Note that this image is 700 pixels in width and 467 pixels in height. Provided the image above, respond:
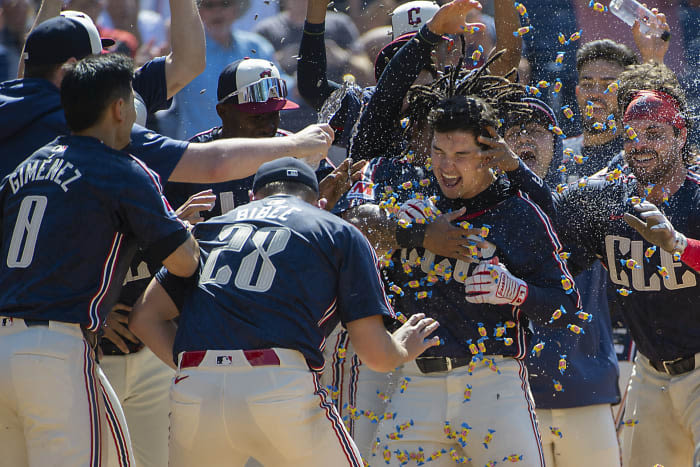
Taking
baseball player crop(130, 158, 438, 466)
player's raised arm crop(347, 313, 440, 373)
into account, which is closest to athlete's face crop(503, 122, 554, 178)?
baseball player crop(130, 158, 438, 466)

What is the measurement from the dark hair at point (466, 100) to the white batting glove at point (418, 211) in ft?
1.16

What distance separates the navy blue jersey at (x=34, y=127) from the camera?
153 inches

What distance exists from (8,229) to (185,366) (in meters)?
0.84

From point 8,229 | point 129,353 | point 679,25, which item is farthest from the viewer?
point 679,25

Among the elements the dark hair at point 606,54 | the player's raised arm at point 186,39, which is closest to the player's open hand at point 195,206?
the player's raised arm at point 186,39

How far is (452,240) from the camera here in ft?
13.1

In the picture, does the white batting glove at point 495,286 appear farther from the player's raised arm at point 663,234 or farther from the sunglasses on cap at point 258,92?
the sunglasses on cap at point 258,92

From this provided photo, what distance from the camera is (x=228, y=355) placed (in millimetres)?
3242

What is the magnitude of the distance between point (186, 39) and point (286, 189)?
1.46 m

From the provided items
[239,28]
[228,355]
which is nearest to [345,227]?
[228,355]

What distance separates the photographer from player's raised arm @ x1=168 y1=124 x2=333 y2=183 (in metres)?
3.93

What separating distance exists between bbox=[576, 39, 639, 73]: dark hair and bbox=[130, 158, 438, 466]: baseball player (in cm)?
284

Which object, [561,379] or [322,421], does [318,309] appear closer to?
[322,421]

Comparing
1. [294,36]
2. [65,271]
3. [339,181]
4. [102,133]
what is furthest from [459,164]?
[294,36]
